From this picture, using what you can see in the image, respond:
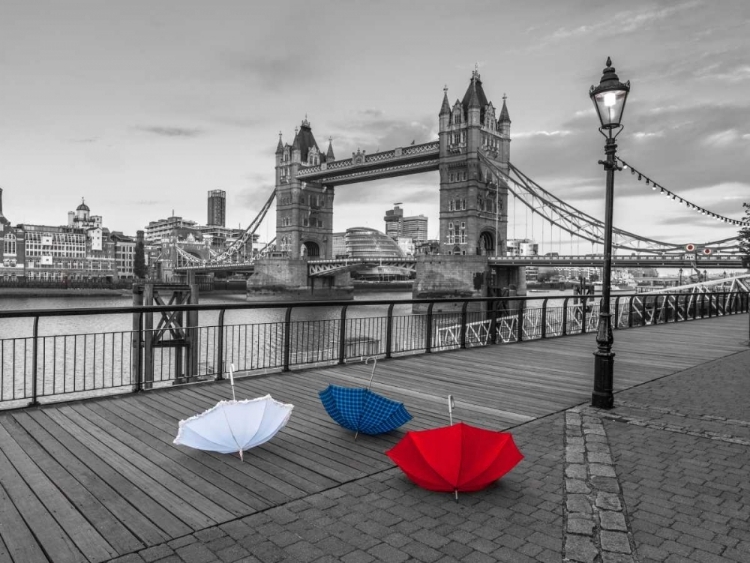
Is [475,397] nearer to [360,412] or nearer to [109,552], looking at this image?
[360,412]

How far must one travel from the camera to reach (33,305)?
2293 inches

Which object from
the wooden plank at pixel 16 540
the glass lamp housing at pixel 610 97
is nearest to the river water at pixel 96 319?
the glass lamp housing at pixel 610 97

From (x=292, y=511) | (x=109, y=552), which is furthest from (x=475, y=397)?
(x=109, y=552)

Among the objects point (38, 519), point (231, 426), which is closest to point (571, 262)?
point (231, 426)

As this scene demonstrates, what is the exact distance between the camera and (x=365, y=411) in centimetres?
520

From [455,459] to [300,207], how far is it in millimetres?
92673

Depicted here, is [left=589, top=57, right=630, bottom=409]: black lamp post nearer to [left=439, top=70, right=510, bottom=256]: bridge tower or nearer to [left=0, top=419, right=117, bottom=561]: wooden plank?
[left=0, top=419, right=117, bottom=561]: wooden plank

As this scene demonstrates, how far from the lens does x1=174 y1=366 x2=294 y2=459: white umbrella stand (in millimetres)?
4406

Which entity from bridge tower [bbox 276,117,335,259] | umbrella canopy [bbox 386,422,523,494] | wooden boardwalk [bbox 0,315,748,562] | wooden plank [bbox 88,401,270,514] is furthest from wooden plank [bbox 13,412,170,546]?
bridge tower [bbox 276,117,335,259]

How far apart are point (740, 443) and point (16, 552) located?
6132mm

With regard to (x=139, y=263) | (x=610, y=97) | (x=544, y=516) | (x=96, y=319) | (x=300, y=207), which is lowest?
(x=96, y=319)

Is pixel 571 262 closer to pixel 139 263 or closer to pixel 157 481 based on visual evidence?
pixel 157 481

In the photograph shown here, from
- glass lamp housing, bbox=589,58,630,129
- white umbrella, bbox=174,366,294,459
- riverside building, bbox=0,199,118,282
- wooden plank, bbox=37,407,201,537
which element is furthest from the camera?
riverside building, bbox=0,199,118,282

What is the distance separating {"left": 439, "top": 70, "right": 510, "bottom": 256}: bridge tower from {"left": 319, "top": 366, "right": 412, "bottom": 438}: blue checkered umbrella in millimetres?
66597
